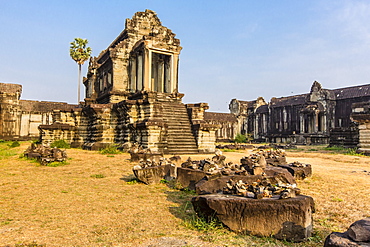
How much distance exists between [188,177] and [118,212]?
89.7 inches

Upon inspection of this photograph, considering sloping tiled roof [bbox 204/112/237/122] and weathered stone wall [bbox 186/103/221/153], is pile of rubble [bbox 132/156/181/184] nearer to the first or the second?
weathered stone wall [bbox 186/103/221/153]

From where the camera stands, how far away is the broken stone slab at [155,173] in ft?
23.6

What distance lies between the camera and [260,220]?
3.66m

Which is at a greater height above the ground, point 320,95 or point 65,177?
point 320,95

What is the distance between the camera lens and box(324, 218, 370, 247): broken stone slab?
98.0 inches

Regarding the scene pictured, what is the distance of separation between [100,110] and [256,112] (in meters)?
30.9

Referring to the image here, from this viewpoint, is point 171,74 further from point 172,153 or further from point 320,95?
point 320,95

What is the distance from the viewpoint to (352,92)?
32.3 m

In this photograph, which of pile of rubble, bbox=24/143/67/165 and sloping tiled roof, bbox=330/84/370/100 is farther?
sloping tiled roof, bbox=330/84/370/100

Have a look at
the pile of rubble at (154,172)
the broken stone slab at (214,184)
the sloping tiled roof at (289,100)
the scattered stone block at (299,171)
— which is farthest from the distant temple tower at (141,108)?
the sloping tiled roof at (289,100)

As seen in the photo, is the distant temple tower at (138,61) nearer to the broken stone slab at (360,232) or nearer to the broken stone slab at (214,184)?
the broken stone slab at (214,184)

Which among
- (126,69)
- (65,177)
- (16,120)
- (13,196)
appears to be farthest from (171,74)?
(16,120)

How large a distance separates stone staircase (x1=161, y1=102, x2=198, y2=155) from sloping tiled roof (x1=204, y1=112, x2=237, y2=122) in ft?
76.3

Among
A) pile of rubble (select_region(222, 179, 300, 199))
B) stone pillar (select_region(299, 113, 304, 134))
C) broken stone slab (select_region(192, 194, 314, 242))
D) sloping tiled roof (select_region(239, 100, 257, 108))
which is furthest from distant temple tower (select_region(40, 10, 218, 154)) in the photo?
sloping tiled roof (select_region(239, 100, 257, 108))
